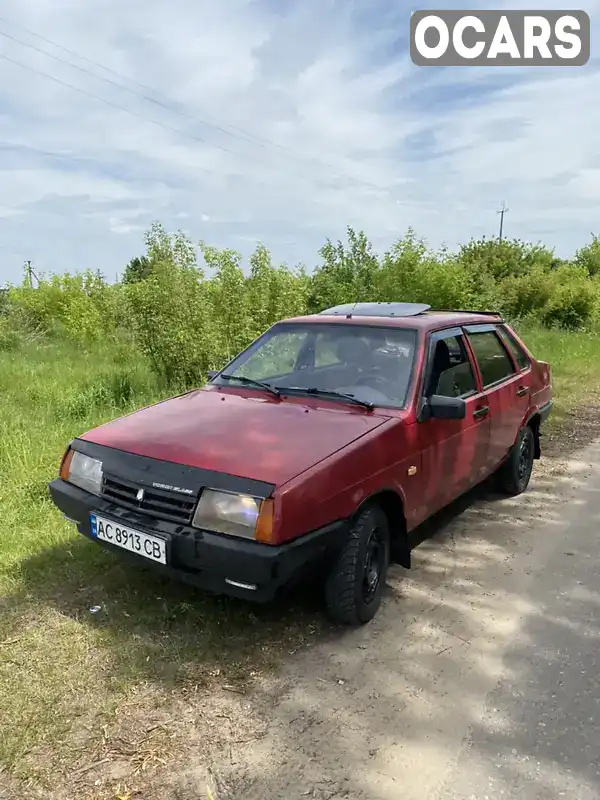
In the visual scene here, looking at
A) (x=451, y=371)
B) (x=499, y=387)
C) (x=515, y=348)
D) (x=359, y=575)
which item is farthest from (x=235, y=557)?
(x=515, y=348)

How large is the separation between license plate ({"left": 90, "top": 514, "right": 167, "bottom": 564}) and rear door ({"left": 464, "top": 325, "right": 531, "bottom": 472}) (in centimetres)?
276

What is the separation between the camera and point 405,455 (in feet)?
11.4

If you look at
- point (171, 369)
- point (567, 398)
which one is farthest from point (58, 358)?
point (567, 398)

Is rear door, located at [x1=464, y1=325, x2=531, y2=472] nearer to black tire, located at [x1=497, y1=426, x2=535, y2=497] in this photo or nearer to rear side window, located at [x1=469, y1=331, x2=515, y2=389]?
rear side window, located at [x1=469, y1=331, x2=515, y2=389]

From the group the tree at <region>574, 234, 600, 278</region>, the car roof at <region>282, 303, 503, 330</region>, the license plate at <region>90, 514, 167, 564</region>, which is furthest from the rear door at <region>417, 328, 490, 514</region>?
the tree at <region>574, 234, 600, 278</region>

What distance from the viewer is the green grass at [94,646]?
2404mm

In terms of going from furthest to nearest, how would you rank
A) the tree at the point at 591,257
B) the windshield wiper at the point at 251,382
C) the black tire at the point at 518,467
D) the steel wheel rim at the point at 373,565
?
the tree at the point at 591,257 < the black tire at the point at 518,467 < the windshield wiper at the point at 251,382 < the steel wheel rim at the point at 373,565

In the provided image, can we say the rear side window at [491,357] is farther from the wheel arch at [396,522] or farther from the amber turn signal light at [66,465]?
the amber turn signal light at [66,465]

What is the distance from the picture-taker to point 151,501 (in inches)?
118

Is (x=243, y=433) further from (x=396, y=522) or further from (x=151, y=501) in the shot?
(x=396, y=522)

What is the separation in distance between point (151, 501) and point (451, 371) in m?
2.22

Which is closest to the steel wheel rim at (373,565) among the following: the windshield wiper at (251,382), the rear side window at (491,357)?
the windshield wiper at (251,382)

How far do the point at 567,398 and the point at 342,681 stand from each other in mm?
8311

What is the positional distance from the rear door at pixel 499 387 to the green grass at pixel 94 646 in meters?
2.19
